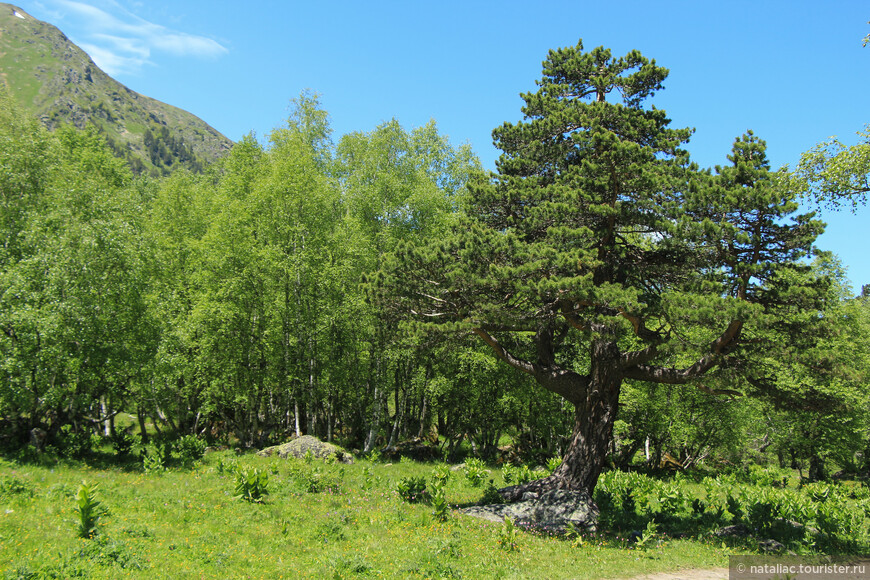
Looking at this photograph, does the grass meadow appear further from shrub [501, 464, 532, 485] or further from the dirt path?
shrub [501, 464, 532, 485]

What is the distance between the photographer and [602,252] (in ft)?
46.5

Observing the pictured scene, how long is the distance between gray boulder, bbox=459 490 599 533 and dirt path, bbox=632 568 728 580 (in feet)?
9.23

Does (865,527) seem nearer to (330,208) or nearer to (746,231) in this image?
(746,231)

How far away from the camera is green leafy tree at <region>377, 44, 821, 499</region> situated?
456 inches

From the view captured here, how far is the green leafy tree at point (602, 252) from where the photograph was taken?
11.6 m

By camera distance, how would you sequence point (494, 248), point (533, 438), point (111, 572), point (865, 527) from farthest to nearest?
point (533, 438) < point (865, 527) < point (494, 248) < point (111, 572)

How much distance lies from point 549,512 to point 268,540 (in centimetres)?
773

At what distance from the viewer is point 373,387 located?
85.6ft

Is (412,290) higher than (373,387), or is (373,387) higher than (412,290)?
(412,290)

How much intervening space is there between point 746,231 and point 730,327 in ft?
8.14

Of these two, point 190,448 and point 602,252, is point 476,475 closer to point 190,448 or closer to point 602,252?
point 602,252

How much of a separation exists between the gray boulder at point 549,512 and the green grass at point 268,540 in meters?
0.66

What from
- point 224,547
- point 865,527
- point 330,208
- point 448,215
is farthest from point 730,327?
point 330,208

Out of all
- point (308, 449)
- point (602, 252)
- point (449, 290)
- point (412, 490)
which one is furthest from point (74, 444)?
point (602, 252)
